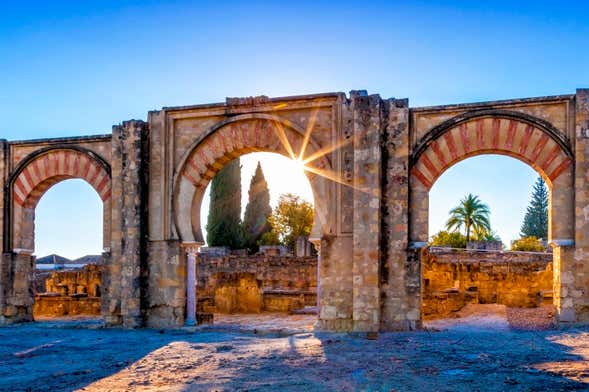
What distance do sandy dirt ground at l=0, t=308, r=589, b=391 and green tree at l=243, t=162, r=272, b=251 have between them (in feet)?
65.4

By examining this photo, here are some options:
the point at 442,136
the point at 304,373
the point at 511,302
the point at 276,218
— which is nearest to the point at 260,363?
the point at 304,373

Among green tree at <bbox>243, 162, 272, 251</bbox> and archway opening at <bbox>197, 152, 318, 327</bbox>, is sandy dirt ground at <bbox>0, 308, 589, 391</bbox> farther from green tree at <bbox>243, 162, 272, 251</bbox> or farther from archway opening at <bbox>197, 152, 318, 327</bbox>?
green tree at <bbox>243, 162, 272, 251</bbox>

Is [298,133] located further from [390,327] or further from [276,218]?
[276,218]

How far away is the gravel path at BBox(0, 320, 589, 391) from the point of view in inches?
185

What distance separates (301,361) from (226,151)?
4.15m

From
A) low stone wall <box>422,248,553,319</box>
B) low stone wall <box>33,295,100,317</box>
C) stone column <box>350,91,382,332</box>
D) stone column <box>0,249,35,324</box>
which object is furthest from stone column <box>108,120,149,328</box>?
low stone wall <box>422,248,553,319</box>

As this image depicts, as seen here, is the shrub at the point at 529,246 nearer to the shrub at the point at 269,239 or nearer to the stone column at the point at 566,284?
the shrub at the point at 269,239

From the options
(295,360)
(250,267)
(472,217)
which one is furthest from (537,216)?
(295,360)

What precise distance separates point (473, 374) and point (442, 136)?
13.4 feet

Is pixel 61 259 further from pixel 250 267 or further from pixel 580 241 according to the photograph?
pixel 580 241

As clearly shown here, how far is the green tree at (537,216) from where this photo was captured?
37.2 meters

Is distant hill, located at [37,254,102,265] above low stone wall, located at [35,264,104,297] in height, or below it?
below

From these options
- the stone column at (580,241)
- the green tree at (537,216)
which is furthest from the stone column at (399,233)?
the green tree at (537,216)

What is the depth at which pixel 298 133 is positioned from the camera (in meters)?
8.61
